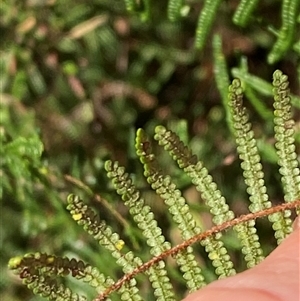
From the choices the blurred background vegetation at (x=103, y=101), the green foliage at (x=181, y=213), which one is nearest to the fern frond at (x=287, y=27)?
the blurred background vegetation at (x=103, y=101)

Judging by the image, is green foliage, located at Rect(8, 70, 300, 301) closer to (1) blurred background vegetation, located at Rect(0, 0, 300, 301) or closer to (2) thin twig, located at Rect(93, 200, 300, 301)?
(2) thin twig, located at Rect(93, 200, 300, 301)

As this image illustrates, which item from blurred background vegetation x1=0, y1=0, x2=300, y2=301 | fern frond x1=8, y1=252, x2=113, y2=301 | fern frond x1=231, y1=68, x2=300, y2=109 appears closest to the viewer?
fern frond x1=8, y1=252, x2=113, y2=301

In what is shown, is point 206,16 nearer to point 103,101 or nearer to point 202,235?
point 202,235

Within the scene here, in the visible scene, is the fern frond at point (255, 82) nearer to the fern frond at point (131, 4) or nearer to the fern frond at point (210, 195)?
the fern frond at point (131, 4)

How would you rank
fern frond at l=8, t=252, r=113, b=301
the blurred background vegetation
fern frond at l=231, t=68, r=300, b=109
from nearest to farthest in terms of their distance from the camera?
fern frond at l=8, t=252, r=113, b=301 → fern frond at l=231, t=68, r=300, b=109 → the blurred background vegetation

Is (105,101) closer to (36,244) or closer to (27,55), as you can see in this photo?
(27,55)

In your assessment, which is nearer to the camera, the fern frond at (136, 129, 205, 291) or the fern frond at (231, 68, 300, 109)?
the fern frond at (136, 129, 205, 291)

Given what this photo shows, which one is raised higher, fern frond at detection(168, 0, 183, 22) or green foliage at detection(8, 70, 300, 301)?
fern frond at detection(168, 0, 183, 22)

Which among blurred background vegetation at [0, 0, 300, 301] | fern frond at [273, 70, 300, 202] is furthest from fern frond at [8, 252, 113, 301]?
blurred background vegetation at [0, 0, 300, 301]

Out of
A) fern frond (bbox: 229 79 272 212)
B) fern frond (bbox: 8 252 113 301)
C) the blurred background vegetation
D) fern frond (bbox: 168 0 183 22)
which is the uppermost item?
fern frond (bbox: 168 0 183 22)
